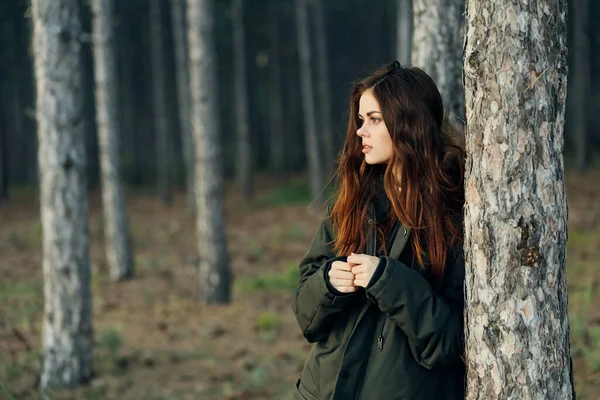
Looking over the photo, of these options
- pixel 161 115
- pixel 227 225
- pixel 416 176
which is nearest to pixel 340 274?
pixel 416 176

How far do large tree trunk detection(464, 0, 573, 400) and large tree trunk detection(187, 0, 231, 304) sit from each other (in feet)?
28.2

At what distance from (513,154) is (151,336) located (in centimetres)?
741

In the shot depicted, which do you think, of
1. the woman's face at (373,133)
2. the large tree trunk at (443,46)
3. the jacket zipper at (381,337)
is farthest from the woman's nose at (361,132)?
the large tree trunk at (443,46)

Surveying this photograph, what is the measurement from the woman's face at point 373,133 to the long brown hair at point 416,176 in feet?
0.13

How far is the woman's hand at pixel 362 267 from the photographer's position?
3045mm

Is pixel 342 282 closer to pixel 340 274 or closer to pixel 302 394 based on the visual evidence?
pixel 340 274

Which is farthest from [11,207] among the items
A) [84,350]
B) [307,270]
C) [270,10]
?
[307,270]

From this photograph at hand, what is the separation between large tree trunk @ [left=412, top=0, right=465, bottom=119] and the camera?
5520 millimetres

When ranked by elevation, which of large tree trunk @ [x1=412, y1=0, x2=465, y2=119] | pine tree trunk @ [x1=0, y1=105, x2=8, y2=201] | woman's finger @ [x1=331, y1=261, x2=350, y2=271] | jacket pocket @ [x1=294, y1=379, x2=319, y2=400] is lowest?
pine tree trunk @ [x1=0, y1=105, x2=8, y2=201]

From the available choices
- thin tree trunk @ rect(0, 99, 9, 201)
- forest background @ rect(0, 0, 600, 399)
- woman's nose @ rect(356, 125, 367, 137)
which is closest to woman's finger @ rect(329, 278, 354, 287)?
woman's nose @ rect(356, 125, 367, 137)

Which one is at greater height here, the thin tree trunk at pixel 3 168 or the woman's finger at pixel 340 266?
the woman's finger at pixel 340 266

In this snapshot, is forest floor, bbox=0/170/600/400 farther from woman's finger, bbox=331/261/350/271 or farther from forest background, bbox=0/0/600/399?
woman's finger, bbox=331/261/350/271

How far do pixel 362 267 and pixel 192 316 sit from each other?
26.3ft

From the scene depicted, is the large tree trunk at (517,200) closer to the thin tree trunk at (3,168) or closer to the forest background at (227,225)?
the forest background at (227,225)
